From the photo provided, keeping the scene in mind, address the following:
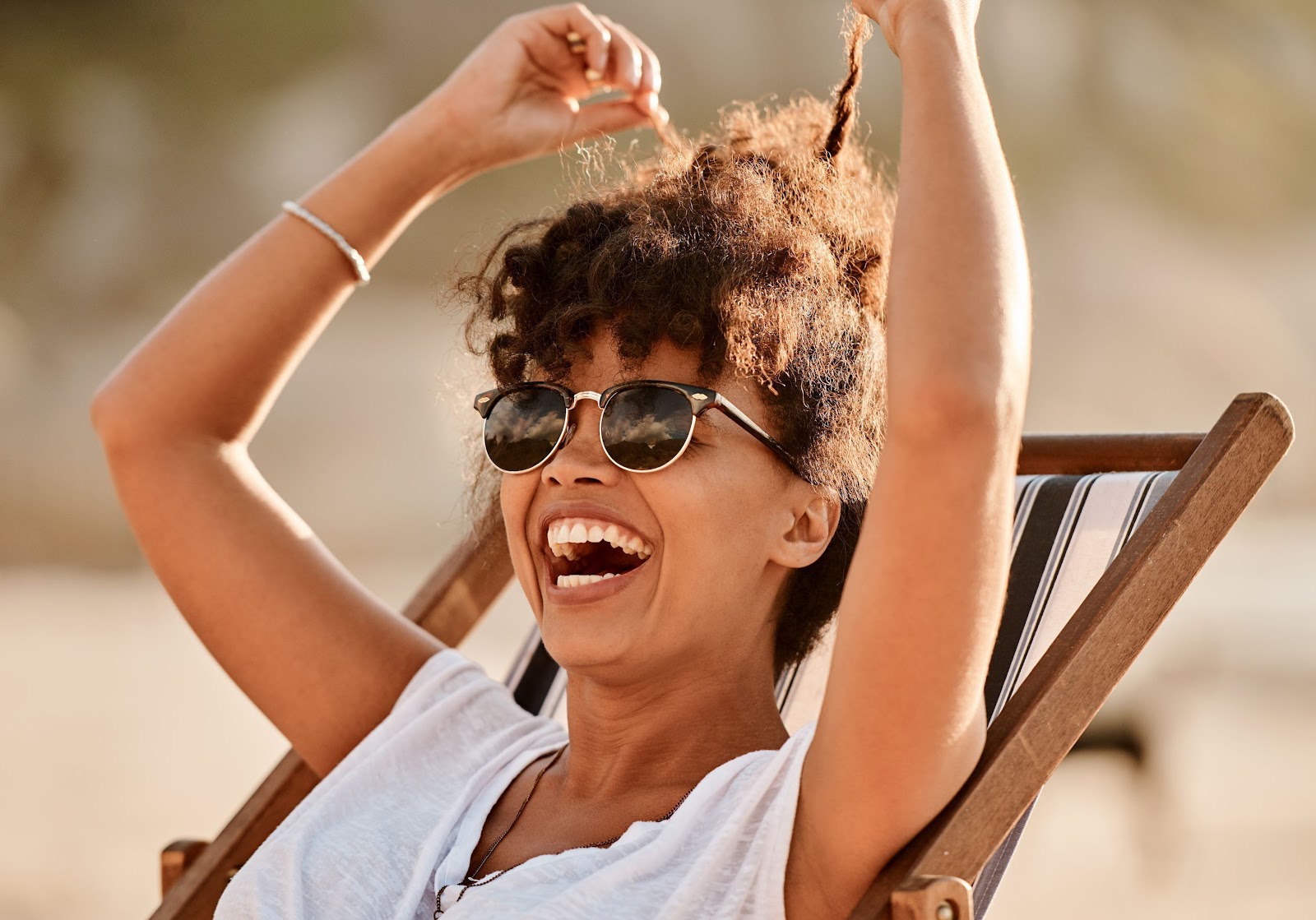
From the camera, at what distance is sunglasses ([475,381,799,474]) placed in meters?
1.78

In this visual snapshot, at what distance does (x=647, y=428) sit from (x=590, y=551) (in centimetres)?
24

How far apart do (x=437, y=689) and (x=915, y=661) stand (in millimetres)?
1074

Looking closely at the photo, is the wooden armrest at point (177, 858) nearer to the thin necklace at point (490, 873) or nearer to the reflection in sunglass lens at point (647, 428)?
the thin necklace at point (490, 873)

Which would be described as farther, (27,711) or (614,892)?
(27,711)

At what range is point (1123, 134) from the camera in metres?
6.76

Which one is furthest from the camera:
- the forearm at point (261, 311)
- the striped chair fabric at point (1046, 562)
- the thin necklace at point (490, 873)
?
the forearm at point (261, 311)

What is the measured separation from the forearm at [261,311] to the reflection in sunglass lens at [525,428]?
1.68 feet

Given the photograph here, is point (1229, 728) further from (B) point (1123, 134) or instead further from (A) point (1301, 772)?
(B) point (1123, 134)

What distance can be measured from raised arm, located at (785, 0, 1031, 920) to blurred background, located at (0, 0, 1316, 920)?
4226mm

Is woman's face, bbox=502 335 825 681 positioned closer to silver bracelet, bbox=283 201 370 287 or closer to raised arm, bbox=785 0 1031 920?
raised arm, bbox=785 0 1031 920

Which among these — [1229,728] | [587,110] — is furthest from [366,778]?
[1229,728]

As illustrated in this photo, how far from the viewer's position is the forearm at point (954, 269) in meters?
1.31

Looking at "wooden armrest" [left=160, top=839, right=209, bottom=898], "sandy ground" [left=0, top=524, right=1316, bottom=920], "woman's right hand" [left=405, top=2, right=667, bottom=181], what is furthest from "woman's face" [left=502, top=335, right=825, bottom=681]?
"sandy ground" [left=0, top=524, right=1316, bottom=920]

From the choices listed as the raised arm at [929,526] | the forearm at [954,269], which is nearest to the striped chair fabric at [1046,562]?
the raised arm at [929,526]
